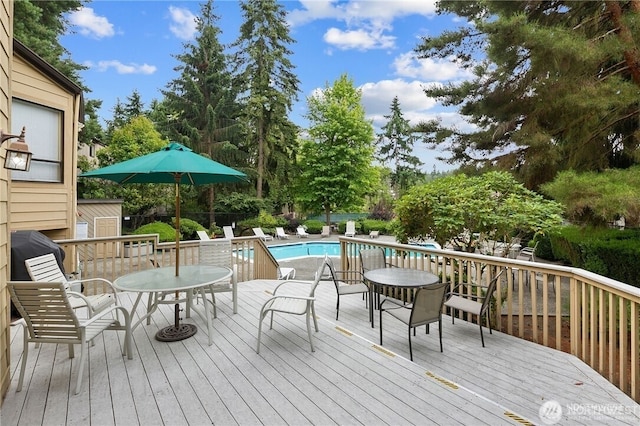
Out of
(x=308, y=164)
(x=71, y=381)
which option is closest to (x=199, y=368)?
(x=71, y=381)

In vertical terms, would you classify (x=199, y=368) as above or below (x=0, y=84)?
below

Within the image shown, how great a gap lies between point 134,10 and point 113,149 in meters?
8.21

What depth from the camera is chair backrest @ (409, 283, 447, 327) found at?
2953mm

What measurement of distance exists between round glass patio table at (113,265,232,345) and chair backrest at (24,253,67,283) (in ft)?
2.18

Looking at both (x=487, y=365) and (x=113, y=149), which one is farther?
(x=113, y=149)

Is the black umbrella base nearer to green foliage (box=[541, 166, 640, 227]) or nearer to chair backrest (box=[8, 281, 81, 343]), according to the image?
chair backrest (box=[8, 281, 81, 343])

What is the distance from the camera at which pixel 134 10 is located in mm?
8656

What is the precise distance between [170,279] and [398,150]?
29.7 m

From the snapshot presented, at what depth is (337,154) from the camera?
2095 cm

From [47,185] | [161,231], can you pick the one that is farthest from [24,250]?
[161,231]

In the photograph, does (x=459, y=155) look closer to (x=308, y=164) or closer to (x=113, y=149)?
(x=308, y=164)

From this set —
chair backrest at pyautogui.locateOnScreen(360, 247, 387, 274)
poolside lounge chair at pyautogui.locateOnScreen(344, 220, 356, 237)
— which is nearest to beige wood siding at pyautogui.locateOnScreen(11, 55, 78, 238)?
chair backrest at pyautogui.locateOnScreen(360, 247, 387, 274)

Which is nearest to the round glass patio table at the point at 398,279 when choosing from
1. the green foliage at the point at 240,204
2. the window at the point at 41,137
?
the window at the point at 41,137

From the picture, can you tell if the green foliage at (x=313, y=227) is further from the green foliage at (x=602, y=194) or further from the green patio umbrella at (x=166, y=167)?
the green patio umbrella at (x=166, y=167)
